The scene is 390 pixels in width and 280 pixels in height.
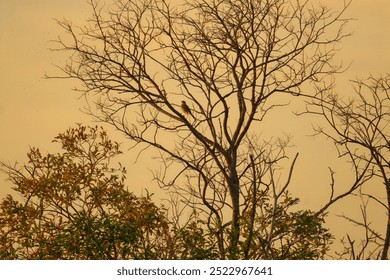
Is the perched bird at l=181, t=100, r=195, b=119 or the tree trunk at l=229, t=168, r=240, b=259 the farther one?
the perched bird at l=181, t=100, r=195, b=119

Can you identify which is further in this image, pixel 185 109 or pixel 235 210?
pixel 185 109

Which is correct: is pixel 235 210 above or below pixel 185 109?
below

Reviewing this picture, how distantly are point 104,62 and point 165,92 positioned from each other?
1.78ft

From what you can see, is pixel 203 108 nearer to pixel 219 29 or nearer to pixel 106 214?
pixel 219 29

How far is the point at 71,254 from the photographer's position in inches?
302

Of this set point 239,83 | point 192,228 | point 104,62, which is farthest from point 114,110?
point 192,228

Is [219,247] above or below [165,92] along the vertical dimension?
below

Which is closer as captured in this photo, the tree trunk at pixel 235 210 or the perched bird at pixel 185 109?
the tree trunk at pixel 235 210

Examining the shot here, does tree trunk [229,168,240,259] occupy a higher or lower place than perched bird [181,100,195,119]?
lower

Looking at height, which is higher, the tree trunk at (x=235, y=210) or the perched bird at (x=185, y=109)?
the perched bird at (x=185, y=109)
